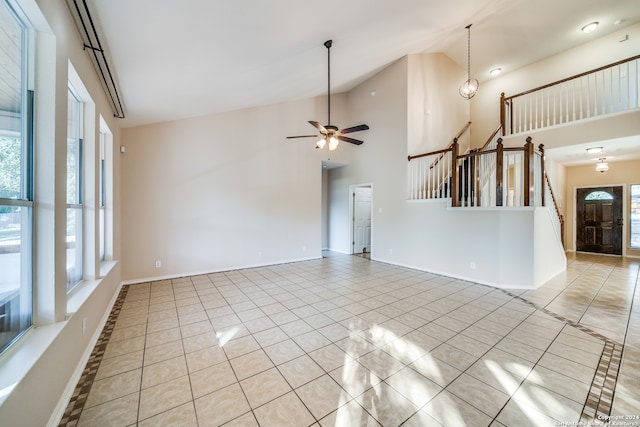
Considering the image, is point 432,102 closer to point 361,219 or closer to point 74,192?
point 361,219

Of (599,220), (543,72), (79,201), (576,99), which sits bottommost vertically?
(599,220)

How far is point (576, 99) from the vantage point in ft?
17.4

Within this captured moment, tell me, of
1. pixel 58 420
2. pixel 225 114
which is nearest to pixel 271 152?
pixel 225 114

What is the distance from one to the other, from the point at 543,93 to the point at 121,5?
788 centimetres

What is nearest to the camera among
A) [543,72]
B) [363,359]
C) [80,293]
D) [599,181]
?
[363,359]

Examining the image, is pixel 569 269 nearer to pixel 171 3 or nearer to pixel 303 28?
pixel 303 28

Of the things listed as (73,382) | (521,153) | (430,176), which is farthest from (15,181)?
(521,153)

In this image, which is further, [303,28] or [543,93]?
[543,93]

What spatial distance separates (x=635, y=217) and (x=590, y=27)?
5543 millimetres

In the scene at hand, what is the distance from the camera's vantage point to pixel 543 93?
5.67m

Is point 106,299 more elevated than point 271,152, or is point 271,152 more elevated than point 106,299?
point 271,152

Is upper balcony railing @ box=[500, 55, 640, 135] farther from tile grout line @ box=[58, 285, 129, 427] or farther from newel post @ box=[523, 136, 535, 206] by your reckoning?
tile grout line @ box=[58, 285, 129, 427]

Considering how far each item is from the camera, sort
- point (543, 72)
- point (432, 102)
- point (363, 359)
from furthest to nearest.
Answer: point (543, 72) → point (432, 102) → point (363, 359)

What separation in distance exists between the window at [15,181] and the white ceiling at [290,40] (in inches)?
28.3
